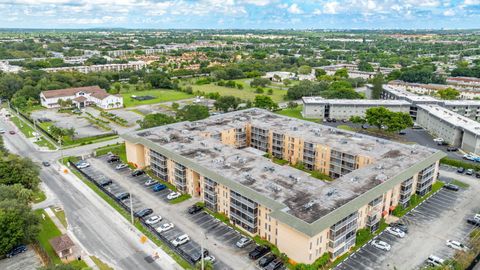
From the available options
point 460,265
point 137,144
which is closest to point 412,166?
point 460,265

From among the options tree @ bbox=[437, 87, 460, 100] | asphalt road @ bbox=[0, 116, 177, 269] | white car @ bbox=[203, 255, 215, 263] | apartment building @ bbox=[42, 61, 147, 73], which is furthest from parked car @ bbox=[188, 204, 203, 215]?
apartment building @ bbox=[42, 61, 147, 73]

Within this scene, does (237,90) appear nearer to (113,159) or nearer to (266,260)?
(113,159)

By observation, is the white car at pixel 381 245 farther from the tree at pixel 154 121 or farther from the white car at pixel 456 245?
the tree at pixel 154 121

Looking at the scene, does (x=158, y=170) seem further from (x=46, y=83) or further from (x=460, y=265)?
(x=46, y=83)

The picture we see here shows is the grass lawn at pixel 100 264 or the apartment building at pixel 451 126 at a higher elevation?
the apartment building at pixel 451 126

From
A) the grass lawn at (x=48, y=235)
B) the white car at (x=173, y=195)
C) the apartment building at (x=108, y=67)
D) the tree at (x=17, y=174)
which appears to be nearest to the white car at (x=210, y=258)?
the white car at (x=173, y=195)
